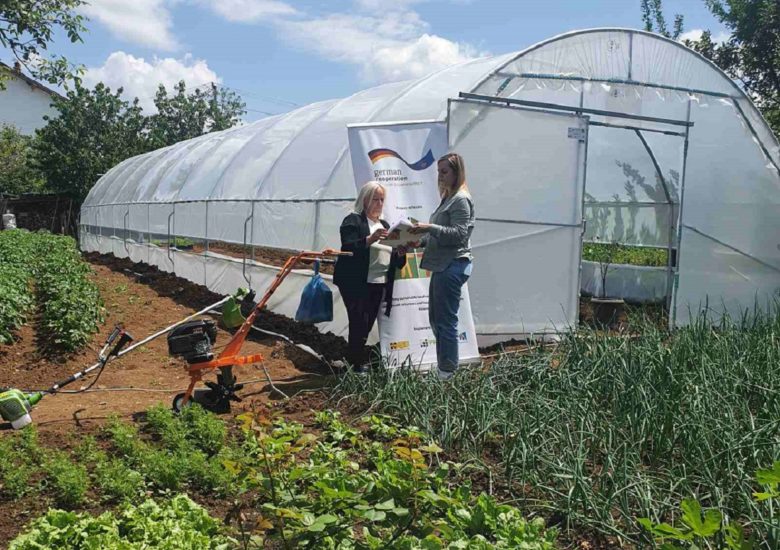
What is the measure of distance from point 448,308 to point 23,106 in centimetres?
4193

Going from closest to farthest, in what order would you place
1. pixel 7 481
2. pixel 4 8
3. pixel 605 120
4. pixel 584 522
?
pixel 584 522 → pixel 7 481 → pixel 4 8 → pixel 605 120

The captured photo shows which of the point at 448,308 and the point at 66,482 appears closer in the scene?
the point at 66,482

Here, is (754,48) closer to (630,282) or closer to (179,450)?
(630,282)

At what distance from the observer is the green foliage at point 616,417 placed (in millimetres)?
3520

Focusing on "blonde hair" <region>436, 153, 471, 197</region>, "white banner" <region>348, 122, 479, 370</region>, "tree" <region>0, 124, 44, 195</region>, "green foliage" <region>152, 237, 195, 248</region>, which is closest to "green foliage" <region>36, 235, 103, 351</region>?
"green foliage" <region>152, 237, 195, 248</region>

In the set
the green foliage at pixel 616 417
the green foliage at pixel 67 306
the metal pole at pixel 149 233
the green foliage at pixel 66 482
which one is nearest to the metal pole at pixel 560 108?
the green foliage at pixel 616 417

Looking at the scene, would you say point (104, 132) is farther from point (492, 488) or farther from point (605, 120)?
point (492, 488)

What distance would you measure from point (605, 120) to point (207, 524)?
782cm

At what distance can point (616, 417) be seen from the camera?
4.36 meters

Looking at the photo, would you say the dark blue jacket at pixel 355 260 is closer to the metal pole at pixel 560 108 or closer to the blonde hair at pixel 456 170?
the blonde hair at pixel 456 170

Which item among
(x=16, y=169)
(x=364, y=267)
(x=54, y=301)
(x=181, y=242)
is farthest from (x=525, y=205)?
(x=16, y=169)

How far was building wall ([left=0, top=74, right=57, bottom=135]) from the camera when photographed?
40656 mm

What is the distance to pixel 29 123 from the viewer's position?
41.5m

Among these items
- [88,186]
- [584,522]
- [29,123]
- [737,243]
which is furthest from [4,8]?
[29,123]
